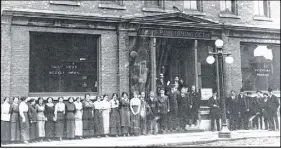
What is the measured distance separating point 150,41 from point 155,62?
93cm

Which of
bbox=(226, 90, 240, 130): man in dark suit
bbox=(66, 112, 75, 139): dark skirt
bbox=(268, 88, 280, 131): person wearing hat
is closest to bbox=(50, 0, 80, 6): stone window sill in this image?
bbox=(66, 112, 75, 139): dark skirt

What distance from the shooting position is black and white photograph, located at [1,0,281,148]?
43.0 ft

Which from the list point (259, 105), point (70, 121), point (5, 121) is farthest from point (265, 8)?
point (5, 121)

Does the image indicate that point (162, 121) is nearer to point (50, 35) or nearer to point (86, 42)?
point (86, 42)

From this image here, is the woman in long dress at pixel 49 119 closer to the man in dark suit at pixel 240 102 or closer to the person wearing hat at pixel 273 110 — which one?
the man in dark suit at pixel 240 102

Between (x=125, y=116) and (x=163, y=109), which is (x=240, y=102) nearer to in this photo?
(x=163, y=109)

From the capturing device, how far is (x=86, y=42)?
596 inches

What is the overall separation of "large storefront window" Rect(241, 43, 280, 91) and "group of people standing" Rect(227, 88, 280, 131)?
1544 mm

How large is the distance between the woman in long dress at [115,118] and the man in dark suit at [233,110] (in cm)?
504

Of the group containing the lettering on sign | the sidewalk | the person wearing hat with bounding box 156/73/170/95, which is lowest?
the sidewalk

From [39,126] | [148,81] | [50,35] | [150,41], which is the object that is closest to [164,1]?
[150,41]

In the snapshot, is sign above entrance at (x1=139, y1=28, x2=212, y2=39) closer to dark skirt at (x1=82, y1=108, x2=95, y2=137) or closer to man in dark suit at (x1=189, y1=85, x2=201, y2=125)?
man in dark suit at (x1=189, y1=85, x2=201, y2=125)

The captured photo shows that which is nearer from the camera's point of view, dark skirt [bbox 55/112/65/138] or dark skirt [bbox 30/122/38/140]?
dark skirt [bbox 30/122/38/140]

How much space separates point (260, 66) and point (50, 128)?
10690mm
